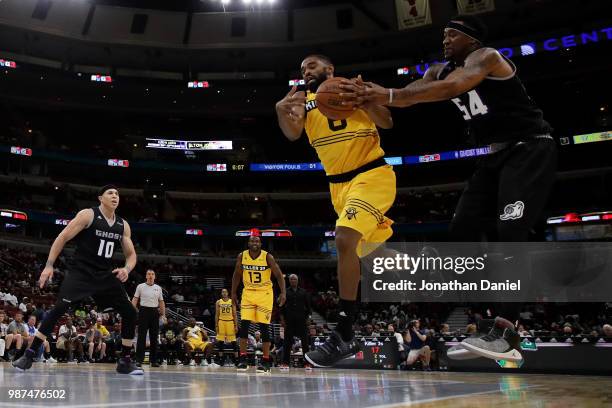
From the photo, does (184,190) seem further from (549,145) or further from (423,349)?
(549,145)

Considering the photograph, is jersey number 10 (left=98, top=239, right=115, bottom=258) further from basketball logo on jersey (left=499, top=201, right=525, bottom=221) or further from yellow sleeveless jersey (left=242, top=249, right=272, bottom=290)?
basketball logo on jersey (left=499, top=201, right=525, bottom=221)

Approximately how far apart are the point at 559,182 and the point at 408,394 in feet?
118

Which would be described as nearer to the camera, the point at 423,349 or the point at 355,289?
the point at 355,289

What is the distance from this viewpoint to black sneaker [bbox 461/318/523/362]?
3.48m

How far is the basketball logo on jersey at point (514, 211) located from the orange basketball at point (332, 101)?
4.21 feet

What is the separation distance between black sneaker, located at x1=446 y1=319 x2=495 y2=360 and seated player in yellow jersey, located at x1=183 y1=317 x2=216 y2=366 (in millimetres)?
12768

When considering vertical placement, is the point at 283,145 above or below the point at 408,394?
above

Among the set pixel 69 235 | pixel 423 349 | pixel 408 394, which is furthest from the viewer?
pixel 423 349

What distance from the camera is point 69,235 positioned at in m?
7.06

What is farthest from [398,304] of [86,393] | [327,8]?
[86,393]

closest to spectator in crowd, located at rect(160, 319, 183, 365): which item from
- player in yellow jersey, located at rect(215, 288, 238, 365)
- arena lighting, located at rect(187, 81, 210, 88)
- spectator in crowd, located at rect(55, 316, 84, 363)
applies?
player in yellow jersey, located at rect(215, 288, 238, 365)

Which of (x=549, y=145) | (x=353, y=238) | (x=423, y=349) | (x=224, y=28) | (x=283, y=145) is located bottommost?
(x=423, y=349)

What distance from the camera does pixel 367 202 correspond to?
4.52 meters

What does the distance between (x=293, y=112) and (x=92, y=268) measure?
3.91 meters
